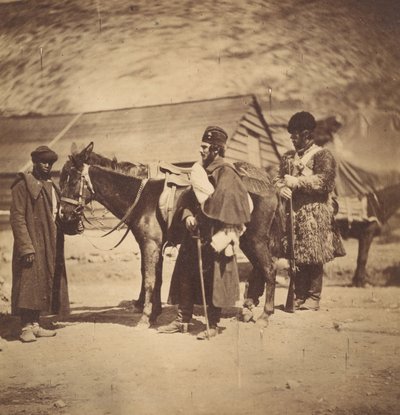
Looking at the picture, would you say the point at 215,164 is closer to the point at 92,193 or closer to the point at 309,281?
the point at 92,193

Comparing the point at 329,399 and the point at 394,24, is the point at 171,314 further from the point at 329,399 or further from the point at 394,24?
the point at 394,24

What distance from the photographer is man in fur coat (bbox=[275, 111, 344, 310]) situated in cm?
487

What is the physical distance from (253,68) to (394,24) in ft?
3.56

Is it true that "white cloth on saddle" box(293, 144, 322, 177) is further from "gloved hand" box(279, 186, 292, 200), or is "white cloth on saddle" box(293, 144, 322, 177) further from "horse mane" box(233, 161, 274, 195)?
"horse mane" box(233, 161, 274, 195)

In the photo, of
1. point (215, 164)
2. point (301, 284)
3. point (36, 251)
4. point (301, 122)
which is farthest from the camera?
point (301, 284)

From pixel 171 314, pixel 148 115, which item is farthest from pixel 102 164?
pixel 171 314

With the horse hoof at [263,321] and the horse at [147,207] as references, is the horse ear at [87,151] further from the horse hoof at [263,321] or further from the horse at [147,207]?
the horse hoof at [263,321]

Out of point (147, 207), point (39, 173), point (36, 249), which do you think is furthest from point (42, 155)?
point (147, 207)

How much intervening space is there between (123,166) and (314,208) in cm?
158

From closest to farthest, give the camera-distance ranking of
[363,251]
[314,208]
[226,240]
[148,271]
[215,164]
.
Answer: [226,240]
[215,164]
[148,271]
[314,208]
[363,251]

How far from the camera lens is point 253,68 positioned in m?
4.67

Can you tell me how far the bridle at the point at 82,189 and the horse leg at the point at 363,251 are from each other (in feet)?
7.78

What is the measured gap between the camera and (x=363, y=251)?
5.61 metres

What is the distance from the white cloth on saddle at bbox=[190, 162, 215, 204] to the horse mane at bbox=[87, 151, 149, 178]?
77 cm
